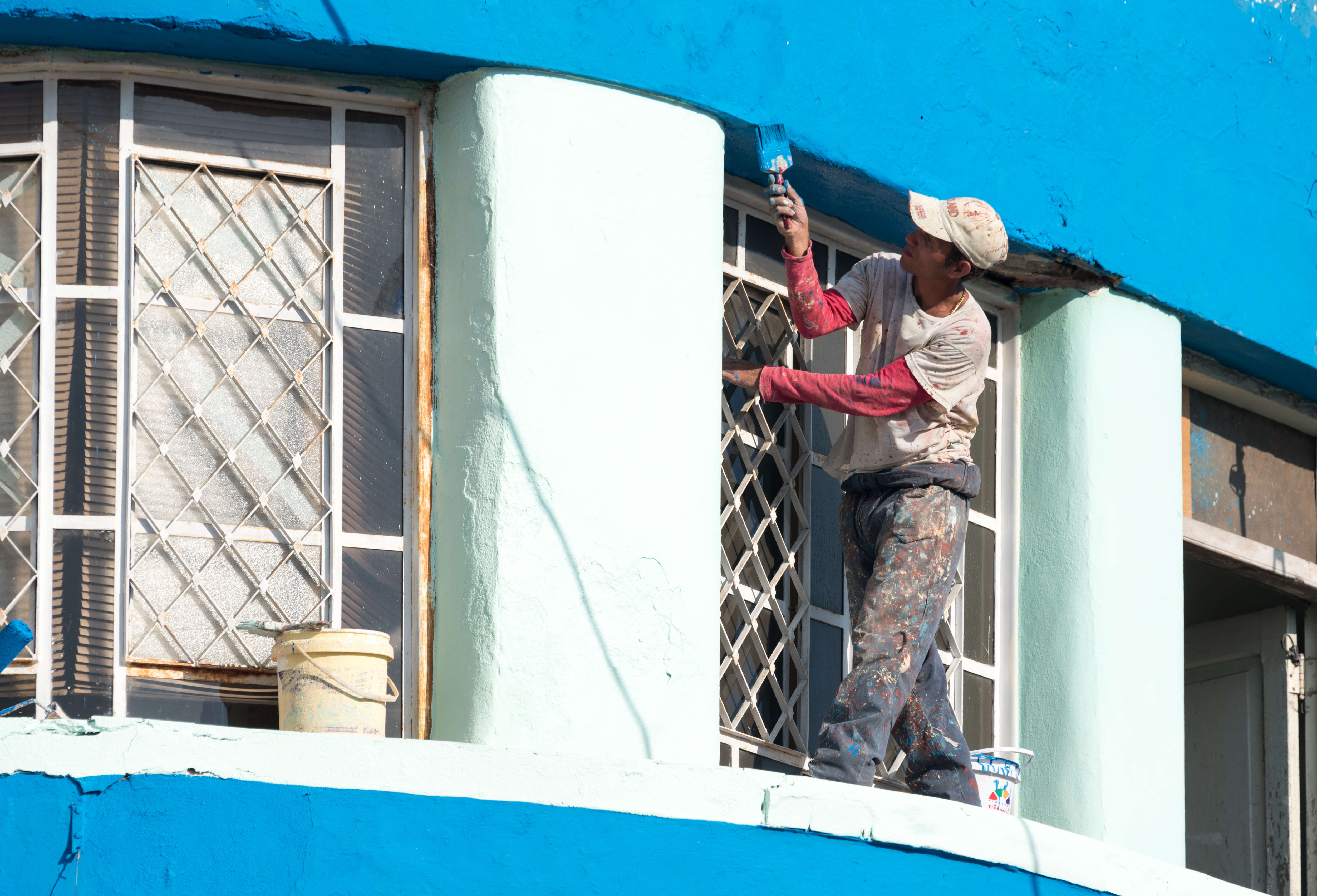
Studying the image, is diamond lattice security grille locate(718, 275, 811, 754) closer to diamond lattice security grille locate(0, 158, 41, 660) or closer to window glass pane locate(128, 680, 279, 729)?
window glass pane locate(128, 680, 279, 729)

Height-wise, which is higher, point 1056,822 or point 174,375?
point 174,375

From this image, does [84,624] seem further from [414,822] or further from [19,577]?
[414,822]

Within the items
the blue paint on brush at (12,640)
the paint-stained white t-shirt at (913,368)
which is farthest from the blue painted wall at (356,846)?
the paint-stained white t-shirt at (913,368)

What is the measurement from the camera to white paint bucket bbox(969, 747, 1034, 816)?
18.7 ft

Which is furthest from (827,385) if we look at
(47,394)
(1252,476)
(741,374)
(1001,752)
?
(1252,476)

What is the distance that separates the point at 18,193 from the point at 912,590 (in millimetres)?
2758

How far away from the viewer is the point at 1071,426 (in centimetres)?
637

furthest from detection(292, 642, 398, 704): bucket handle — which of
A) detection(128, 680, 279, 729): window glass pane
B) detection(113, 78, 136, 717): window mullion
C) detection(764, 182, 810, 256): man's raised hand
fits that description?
detection(764, 182, 810, 256): man's raised hand

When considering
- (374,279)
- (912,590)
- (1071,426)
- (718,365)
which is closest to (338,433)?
(374,279)

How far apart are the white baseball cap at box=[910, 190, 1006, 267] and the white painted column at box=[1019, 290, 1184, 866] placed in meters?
1.00

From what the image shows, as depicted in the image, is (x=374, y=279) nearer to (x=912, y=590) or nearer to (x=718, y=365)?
(x=718, y=365)

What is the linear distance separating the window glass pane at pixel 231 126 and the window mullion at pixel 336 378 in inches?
1.5

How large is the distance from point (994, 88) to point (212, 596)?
2992mm

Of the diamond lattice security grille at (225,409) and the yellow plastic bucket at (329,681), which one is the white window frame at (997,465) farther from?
the yellow plastic bucket at (329,681)
